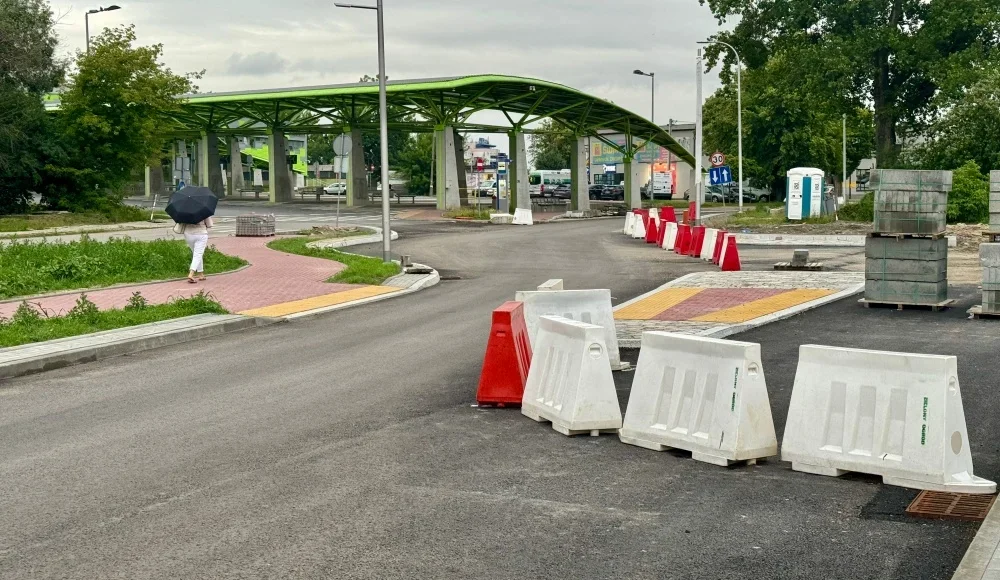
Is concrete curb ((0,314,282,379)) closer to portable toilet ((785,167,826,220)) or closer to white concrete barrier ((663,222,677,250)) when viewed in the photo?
white concrete barrier ((663,222,677,250))

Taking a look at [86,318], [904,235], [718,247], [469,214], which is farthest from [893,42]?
[86,318]

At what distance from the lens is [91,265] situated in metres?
21.4

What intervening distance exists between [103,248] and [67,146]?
24.2 meters

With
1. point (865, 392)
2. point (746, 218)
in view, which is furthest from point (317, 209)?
point (865, 392)

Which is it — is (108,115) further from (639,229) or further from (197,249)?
(197,249)

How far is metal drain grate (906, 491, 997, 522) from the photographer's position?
645 cm

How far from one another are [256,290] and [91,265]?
3.56 m

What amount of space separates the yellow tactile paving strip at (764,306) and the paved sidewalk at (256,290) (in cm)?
667

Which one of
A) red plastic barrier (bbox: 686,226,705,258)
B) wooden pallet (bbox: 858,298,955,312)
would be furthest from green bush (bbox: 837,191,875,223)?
wooden pallet (bbox: 858,298,955,312)

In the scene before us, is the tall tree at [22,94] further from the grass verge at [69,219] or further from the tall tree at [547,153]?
the tall tree at [547,153]

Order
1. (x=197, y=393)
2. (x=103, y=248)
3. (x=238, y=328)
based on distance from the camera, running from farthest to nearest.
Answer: (x=103, y=248), (x=238, y=328), (x=197, y=393)

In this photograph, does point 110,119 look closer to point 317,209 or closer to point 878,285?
point 317,209

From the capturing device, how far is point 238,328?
16.1m

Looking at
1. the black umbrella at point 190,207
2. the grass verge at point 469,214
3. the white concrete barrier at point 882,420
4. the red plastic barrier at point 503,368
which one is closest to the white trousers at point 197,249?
the black umbrella at point 190,207
